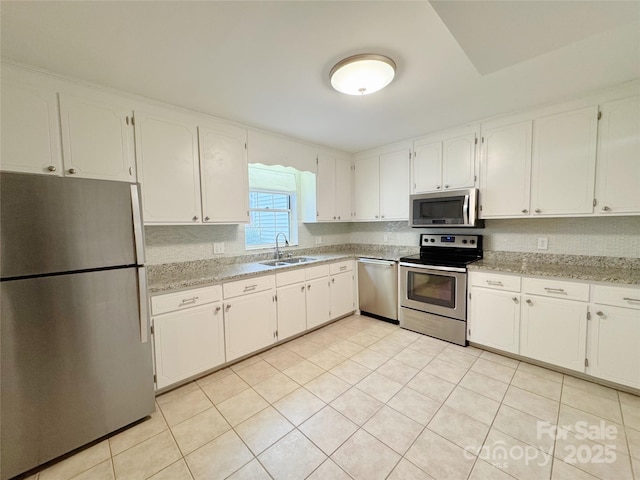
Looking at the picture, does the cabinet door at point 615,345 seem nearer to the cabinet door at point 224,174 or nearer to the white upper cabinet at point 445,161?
the white upper cabinet at point 445,161

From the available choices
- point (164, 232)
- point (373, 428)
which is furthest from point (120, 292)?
point (373, 428)

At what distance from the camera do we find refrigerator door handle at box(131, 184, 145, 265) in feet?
5.44

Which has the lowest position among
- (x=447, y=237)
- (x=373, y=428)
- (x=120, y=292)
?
(x=373, y=428)

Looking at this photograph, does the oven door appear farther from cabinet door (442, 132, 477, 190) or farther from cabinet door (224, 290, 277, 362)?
cabinet door (224, 290, 277, 362)

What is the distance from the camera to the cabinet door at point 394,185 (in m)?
3.37

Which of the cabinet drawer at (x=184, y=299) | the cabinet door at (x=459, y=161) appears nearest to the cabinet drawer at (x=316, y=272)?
the cabinet drawer at (x=184, y=299)

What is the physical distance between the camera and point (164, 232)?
2.46 m

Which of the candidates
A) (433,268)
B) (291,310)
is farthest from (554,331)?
(291,310)

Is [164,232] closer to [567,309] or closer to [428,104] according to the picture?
[428,104]

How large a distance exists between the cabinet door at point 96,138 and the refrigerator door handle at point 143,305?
2.81 ft

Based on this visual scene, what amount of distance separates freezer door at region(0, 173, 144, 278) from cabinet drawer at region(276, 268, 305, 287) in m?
1.33

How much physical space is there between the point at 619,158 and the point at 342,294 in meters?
2.88

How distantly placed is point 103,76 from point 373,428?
9.82ft

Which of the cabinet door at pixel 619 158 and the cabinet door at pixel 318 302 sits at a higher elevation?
the cabinet door at pixel 619 158
